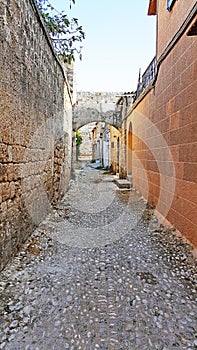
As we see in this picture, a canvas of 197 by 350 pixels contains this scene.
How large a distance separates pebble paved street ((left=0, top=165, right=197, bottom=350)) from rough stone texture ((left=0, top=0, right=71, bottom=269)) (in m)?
0.34

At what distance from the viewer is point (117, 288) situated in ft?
7.66

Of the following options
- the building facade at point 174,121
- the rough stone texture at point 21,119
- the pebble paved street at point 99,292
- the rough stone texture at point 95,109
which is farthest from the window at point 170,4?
the rough stone texture at point 95,109

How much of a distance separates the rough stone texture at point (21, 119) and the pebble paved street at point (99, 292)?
34 centimetres

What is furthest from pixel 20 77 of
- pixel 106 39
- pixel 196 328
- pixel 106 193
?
pixel 106 39

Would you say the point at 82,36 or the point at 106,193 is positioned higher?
the point at 82,36

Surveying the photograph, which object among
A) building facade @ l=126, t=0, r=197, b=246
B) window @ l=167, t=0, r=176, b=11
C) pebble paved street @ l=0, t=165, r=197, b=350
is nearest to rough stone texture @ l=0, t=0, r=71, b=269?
pebble paved street @ l=0, t=165, r=197, b=350

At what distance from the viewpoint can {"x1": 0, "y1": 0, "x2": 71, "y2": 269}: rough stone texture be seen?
2406 millimetres

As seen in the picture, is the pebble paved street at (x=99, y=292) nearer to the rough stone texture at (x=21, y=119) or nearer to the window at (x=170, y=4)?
the rough stone texture at (x=21, y=119)

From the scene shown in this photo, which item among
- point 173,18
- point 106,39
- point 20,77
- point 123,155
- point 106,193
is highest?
point 106,39

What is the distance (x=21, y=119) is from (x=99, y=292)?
1817 millimetres

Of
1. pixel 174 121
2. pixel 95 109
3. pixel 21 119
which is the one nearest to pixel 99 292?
pixel 21 119

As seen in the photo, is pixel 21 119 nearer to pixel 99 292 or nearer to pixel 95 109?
pixel 99 292

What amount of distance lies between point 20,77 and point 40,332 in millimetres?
2222

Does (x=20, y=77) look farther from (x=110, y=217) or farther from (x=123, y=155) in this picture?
(x=123, y=155)
